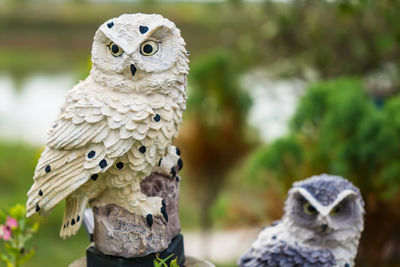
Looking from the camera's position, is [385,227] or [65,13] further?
[65,13]

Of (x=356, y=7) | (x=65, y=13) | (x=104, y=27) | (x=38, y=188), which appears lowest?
(x=38, y=188)

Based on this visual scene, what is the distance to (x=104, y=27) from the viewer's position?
5.19 feet

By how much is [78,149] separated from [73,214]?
0.21 m

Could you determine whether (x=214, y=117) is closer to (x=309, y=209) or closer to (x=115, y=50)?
(x=309, y=209)

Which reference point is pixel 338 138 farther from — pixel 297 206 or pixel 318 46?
pixel 318 46

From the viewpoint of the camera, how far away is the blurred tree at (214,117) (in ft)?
11.9

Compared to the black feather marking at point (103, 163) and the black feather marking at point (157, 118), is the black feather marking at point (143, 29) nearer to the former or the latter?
the black feather marking at point (157, 118)

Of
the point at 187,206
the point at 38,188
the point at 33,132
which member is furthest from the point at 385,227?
the point at 33,132

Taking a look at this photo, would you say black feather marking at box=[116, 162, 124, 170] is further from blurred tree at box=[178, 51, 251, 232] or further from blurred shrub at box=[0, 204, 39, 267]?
blurred tree at box=[178, 51, 251, 232]

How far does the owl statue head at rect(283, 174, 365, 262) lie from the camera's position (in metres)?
1.85

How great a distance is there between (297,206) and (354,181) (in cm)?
85

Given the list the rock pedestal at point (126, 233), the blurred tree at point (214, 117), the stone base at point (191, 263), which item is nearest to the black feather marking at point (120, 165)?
the rock pedestal at point (126, 233)

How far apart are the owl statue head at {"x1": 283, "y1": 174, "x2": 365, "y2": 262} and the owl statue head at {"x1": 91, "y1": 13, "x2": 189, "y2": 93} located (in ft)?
1.97

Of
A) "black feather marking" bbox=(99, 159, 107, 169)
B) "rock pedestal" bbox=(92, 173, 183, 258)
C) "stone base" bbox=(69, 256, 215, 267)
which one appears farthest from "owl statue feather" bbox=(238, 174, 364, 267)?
"black feather marking" bbox=(99, 159, 107, 169)
